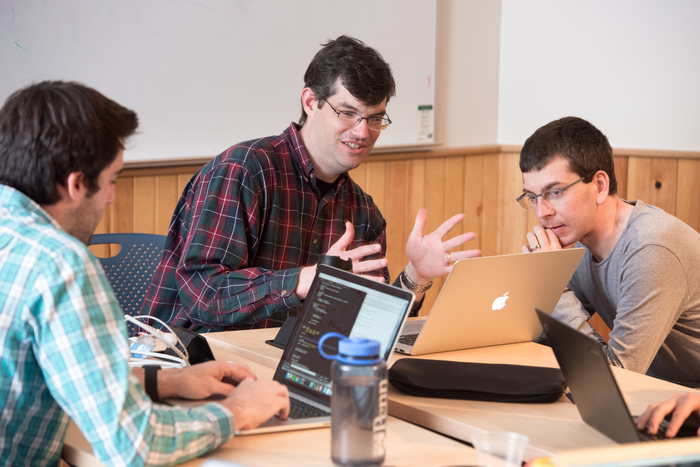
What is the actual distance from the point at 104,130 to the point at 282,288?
777 millimetres

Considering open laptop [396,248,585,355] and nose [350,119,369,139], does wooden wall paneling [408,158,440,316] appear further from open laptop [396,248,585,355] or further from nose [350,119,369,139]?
open laptop [396,248,585,355]

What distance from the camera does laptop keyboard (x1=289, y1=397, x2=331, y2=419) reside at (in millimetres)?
1104

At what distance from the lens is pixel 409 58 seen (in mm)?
3111

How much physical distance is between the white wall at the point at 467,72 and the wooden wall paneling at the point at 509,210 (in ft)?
0.54

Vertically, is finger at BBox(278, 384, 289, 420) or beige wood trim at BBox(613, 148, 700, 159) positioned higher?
beige wood trim at BBox(613, 148, 700, 159)

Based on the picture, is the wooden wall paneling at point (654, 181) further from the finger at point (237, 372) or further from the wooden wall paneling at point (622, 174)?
the finger at point (237, 372)

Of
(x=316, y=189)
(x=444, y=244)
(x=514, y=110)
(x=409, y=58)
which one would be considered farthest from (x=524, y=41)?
(x=444, y=244)

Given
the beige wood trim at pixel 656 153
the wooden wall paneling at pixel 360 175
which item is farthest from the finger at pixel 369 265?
the beige wood trim at pixel 656 153

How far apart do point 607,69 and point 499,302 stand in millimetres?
2214

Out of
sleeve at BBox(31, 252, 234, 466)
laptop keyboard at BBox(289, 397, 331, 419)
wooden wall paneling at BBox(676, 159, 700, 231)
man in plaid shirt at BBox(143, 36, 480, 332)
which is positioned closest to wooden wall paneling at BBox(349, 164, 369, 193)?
man in plaid shirt at BBox(143, 36, 480, 332)

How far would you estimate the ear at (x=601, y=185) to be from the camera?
1.82m

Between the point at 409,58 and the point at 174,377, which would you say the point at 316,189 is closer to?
the point at 174,377

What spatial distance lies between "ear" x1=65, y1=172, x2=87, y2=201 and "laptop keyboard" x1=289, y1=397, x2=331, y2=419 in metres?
0.48

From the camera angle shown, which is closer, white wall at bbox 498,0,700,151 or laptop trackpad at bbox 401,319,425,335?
laptop trackpad at bbox 401,319,425,335
